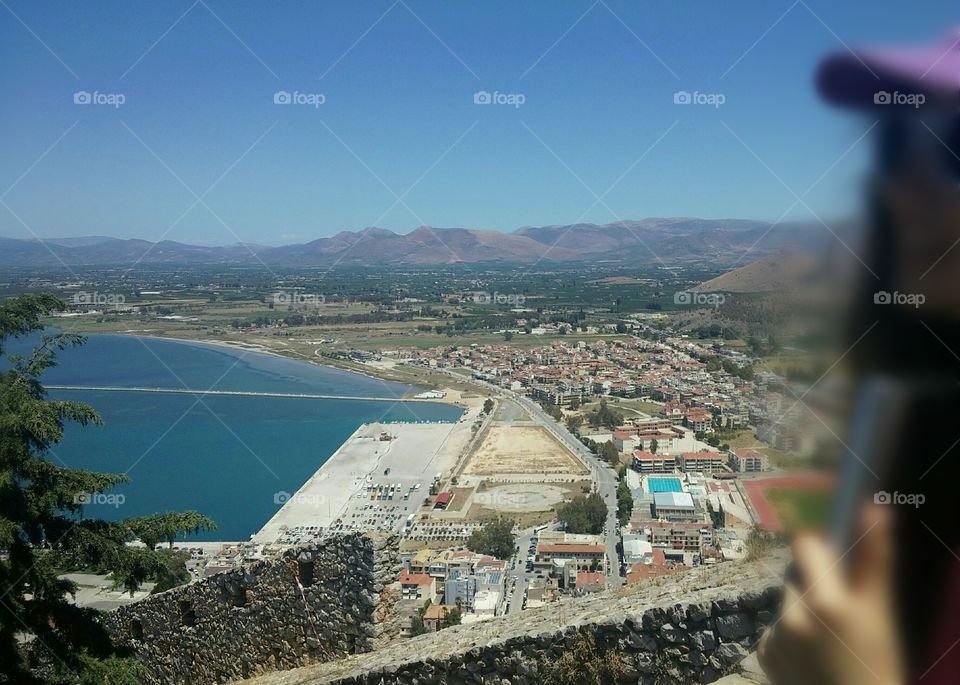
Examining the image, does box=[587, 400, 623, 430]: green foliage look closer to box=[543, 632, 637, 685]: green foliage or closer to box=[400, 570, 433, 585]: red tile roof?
box=[400, 570, 433, 585]: red tile roof

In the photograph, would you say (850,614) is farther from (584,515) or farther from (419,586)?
(584,515)

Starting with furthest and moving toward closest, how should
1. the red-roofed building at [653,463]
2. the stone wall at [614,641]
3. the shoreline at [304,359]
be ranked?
the shoreline at [304,359]
the red-roofed building at [653,463]
the stone wall at [614,641]

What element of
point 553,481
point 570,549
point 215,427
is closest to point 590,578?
point 570,549

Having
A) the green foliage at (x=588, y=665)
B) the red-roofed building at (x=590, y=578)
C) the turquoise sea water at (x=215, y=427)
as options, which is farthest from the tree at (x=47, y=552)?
the turquoise sea water at (x=215, y=427)

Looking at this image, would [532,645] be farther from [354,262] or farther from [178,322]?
[354,262]

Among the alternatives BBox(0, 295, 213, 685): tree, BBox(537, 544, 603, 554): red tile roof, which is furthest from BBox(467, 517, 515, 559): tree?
BBox(0, 295, 213, 685): tree

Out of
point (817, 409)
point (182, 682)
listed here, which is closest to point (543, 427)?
point (182, 682)

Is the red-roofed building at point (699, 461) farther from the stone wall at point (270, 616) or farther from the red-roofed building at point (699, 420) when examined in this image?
the stone wall at point (270, 616)
